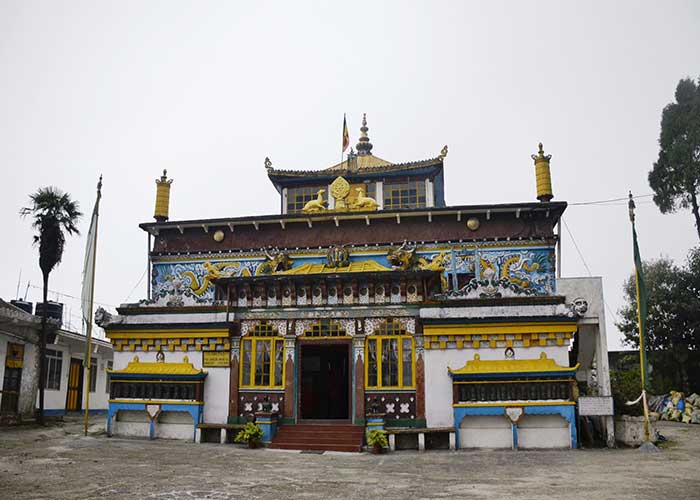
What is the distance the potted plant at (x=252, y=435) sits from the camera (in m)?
20.1

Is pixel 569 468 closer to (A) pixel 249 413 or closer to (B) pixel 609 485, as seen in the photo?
(B) pixel 609 485

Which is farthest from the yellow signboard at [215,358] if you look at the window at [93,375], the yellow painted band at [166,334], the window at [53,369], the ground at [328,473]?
the window at [93,375]

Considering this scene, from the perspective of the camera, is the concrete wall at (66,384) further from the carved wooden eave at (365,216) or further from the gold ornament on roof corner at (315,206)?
the gold ornament on roof corner at (315,206)

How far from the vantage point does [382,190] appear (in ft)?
104

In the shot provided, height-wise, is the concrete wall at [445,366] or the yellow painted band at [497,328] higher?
the yellow painted band at [497,328]

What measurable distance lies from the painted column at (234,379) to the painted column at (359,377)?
13.7ft

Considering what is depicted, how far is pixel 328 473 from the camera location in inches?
571

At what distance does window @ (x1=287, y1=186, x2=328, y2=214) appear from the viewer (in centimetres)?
3219

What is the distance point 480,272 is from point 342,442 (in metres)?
10.4

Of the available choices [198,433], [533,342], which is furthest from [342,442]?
[533,342]

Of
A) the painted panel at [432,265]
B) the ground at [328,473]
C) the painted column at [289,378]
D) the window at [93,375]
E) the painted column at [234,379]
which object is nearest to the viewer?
the ground at [328,473]

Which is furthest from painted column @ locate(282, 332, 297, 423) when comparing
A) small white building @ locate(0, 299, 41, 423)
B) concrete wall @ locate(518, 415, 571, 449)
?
small white building @ locate(0, 299, 41, 423)

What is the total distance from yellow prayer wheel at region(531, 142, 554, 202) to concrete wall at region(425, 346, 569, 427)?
9576 millimetres

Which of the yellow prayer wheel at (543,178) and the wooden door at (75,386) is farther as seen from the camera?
the wooden door at (75,386)
